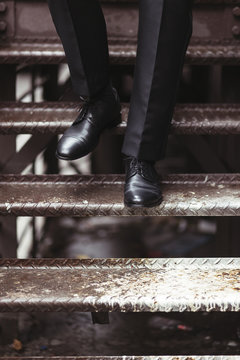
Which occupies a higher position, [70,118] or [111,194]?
[70,118]

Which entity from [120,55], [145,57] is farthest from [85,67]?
[120,55]

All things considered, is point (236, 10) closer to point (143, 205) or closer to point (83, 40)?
point (83, 40)

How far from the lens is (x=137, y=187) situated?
1581 mm

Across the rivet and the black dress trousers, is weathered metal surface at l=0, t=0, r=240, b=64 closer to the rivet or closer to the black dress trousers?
the rivet

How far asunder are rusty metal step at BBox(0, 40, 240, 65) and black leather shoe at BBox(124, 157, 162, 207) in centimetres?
54

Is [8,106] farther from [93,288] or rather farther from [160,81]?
A: [93,288]

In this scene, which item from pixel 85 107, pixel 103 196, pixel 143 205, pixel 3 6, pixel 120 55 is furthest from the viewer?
pixel 3 6

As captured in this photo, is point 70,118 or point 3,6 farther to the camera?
point 3,6

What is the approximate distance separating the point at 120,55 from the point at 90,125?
17.5 inches

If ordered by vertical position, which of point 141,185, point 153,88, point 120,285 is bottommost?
point 120,285

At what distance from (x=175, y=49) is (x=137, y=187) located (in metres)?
0.41

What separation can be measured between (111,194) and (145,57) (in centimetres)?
42

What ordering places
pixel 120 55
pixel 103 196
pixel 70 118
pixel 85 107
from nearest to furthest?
pixel 103 196
pixel 85 107
pixel 70 118
pixel 120 55

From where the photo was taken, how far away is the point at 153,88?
1578 mm
